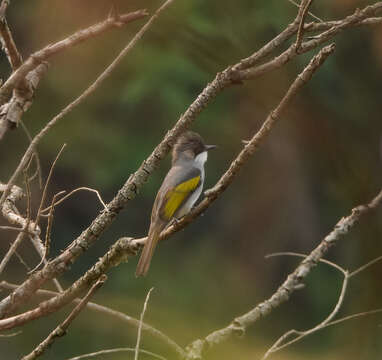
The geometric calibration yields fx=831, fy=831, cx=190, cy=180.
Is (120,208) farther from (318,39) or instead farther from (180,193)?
(180,193)

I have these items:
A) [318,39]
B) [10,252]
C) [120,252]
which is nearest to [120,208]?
[120,252]

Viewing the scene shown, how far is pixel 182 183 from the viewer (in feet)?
18.3

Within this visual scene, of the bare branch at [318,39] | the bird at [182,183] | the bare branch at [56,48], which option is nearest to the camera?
the bare branch at [318,39]

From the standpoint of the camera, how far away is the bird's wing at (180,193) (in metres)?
4.98

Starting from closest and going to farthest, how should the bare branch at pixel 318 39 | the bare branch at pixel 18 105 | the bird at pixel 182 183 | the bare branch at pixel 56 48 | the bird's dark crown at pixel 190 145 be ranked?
the bare branch at pixel 318 39
the bare branch at pixel 56 48
the bare branch at pixel 18 105
the bird at pixel 182 183
the bird's dark crown at pixel 190 145

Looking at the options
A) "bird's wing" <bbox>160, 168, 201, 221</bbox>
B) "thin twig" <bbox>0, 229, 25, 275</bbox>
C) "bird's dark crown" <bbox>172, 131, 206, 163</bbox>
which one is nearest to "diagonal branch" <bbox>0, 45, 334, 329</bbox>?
"thin twig" <bbox>0, 229, 25, 275</bbox>

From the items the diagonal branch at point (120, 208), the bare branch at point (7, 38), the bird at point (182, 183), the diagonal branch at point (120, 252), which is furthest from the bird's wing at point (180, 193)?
the bare branch at point (7, 38)

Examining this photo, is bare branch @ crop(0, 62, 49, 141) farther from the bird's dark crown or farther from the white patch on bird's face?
the white patch on bird's face

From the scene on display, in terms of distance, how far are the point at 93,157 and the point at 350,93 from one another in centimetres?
1854

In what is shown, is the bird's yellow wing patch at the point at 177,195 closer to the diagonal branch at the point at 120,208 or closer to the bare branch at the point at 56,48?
the diagonal branch at the point at 120,208

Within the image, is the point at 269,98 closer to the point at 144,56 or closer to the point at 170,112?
the point at 144,56

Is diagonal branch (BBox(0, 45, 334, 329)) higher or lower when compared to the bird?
lower

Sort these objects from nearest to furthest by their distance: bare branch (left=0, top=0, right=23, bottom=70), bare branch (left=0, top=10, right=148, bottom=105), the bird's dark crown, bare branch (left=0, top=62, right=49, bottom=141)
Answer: bare branch (left=0, top=10, right=148, bottom=105), bare branch (left=0, top=0, right=23, bottom=70), bare branch (left=0, top=62, right=49, bottom=141), the bird's dark crown

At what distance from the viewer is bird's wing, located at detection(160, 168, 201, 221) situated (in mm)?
4984
